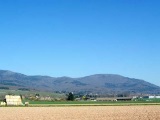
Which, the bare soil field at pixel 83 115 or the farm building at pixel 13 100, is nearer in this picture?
the bare soil field at pixel 83 115

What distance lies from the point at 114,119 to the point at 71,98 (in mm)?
123580

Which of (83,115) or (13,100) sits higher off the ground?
(13,100)

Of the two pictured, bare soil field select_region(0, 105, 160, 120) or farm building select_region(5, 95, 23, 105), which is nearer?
bare soil field select_region(0, 105, 160, 120)

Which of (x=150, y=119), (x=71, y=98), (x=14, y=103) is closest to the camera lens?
(x=150, y=119)

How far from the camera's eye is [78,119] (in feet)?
136

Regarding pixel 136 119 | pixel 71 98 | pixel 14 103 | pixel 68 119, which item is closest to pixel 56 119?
pixel 68 119

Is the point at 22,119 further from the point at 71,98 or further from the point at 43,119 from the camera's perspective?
the point at 71,98

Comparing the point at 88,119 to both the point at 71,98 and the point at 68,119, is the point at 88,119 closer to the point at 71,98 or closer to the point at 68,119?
the point at 68,119

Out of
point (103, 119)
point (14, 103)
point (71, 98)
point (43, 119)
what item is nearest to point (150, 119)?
point (103, 119)

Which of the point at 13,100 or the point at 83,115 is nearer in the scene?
the point at 83,115

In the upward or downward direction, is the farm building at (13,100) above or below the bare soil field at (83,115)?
above

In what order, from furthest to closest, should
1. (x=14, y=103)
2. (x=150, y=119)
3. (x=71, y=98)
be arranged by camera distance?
1. (x=71, y=98)
2. (x=14, y=103)
3. (x=150, y=119)

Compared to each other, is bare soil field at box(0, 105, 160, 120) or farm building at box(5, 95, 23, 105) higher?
farm building at box(5, 95, 23, 105)

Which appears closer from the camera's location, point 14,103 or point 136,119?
point 136,119
